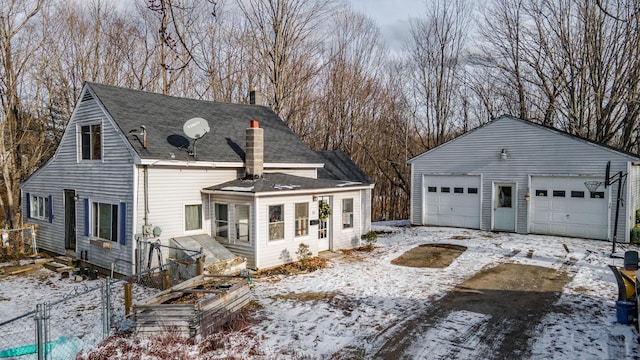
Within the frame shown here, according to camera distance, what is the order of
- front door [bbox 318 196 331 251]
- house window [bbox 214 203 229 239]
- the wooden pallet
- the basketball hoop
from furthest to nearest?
1. the basketball hoop
2. front door [bbox 318 196 331 251]
3. house window [bbox 214 203 229 239]
4. the wooden pallet

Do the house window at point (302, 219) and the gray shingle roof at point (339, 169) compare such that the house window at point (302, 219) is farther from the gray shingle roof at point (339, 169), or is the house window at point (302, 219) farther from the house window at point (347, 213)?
the gray shingle roof at point (339, 169)

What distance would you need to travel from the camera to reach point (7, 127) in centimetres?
2036

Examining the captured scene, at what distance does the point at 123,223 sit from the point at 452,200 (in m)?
14.6

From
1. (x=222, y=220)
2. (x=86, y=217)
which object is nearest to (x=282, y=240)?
(x=222, y=220)

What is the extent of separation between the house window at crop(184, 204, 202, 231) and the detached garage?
11.7m

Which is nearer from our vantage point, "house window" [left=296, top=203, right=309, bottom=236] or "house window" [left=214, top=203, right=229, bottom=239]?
"house window" [left=214, top=203, right=229, bottom=239]

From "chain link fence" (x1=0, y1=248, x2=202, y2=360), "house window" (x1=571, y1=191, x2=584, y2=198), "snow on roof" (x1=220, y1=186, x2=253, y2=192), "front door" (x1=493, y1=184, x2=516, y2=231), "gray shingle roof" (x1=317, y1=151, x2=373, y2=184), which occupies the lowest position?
"chain link fence" (x1=0, y1=248, x2=202, y2=360)

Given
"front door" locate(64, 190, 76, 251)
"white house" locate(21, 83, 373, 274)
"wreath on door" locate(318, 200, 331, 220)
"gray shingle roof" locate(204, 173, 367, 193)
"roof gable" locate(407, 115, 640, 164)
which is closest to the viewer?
"white house" locate(21, 83, 373, 274)

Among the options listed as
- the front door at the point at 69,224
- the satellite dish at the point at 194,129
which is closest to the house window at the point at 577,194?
the satellite dish at the point at 194,129

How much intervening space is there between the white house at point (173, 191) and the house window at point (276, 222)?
0.11 ft

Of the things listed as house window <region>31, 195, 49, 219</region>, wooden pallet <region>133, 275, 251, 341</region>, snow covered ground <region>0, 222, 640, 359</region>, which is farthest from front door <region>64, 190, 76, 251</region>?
wooden pallet <region>133, 275, 251, 341</region>

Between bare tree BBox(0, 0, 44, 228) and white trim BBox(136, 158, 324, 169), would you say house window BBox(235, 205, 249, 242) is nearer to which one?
white trim BBox(136, 158, 324, 169)

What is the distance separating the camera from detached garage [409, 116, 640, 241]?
1568 cm

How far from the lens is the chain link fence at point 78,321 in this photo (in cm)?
667
